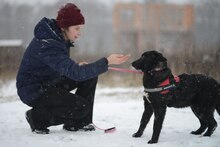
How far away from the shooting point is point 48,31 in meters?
3.37

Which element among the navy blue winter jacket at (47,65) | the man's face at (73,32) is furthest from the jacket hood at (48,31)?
the man's face at (73,32)

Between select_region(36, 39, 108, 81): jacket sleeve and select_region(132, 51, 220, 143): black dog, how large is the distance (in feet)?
1.76

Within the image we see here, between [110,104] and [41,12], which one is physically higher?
[41,12]

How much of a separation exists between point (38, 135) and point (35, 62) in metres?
0.82

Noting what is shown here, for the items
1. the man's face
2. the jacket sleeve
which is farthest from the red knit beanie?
the jacket sleeve

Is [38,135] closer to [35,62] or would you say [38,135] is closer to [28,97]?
[28,97]

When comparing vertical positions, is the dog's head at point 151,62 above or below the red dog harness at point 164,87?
above

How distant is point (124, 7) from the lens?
33656 mm

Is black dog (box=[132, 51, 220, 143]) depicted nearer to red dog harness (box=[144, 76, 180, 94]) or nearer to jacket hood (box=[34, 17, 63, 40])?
red dog harness (box=[144, 76, 180, 94])

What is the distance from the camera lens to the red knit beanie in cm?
342

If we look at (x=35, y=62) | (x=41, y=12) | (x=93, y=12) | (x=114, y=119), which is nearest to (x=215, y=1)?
(x=114, y=119)

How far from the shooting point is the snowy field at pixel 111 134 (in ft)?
10.6

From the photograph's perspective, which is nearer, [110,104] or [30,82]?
[30,82]

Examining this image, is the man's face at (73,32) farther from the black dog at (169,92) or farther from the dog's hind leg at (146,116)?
the dog's hind leg at (146,116)
